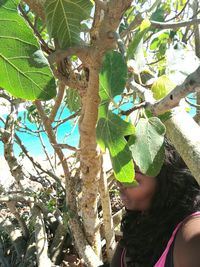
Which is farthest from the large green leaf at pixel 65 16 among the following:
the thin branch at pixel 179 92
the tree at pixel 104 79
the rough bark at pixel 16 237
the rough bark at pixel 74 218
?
the rough bark at pixel 16 237

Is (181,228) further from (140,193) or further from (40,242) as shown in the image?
(40,242)

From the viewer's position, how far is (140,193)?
1.16 metres

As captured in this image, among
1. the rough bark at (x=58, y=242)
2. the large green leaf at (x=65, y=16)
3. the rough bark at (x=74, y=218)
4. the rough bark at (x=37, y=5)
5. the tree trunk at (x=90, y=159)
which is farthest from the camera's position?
the rough bark at (x=58, y=242)

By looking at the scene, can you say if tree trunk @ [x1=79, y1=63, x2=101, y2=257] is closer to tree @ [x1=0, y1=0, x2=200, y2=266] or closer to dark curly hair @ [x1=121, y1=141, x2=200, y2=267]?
tree @ [x1=0, y1=0, x2=200, y2=266]

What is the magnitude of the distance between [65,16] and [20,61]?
0.53 meters

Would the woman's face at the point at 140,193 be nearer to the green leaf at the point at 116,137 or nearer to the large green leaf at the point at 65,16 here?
the large green leaf at the point at 65,16

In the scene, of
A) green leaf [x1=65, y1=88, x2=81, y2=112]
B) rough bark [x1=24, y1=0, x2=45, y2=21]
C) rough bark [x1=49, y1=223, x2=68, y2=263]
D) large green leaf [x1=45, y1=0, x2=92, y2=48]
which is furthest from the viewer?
rough bark [x1=49, y1=223, x2=68, y2=263]

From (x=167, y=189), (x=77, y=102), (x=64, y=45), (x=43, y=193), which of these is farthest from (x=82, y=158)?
(x=43, y=193)

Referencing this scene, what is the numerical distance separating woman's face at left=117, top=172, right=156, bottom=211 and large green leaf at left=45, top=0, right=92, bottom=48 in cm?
45

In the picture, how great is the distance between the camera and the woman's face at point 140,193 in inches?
44.8

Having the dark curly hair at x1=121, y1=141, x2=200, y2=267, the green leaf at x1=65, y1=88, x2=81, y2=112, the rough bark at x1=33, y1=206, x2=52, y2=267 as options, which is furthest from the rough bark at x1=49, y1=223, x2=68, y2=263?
the dark curly hair at x1=121, y1=141, x2=200, y2=267

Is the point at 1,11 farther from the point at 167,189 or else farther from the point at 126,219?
the point at 126,219

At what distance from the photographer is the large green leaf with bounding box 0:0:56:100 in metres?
0.43

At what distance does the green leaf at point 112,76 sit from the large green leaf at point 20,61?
98 mm
